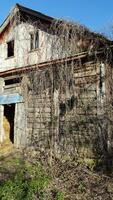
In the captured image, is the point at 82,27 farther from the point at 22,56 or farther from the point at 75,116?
the point at 22,56

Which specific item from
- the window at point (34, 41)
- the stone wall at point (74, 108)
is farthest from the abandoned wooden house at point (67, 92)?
the window at point (34, 41)

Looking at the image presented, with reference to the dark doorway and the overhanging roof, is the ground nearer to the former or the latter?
the dark doorway

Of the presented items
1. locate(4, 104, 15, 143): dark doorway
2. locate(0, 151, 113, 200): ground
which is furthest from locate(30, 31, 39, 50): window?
locate(0, 151, 113, 200): ground

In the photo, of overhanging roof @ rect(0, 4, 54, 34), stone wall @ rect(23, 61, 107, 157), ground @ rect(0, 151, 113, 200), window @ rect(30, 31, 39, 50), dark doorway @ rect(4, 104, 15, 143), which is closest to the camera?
ground @ rect(0, 151, 113, 200)

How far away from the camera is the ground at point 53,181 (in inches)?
262

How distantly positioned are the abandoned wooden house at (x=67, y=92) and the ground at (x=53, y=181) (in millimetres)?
1449

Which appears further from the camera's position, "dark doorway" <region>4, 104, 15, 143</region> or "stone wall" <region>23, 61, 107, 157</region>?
"dark doorway" <region>4, 104, 15, 143</region>

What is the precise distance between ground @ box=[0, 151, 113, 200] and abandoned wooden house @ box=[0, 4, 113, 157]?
57.1 inches

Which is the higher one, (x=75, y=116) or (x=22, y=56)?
(x=22, y=56)

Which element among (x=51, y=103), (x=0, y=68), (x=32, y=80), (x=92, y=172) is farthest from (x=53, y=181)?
(x=0, y=68)

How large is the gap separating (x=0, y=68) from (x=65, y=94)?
6.86 meters

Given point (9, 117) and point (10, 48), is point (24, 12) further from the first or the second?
point (9, 117)

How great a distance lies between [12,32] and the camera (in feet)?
62.9

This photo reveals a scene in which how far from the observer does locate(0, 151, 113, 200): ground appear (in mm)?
6646
